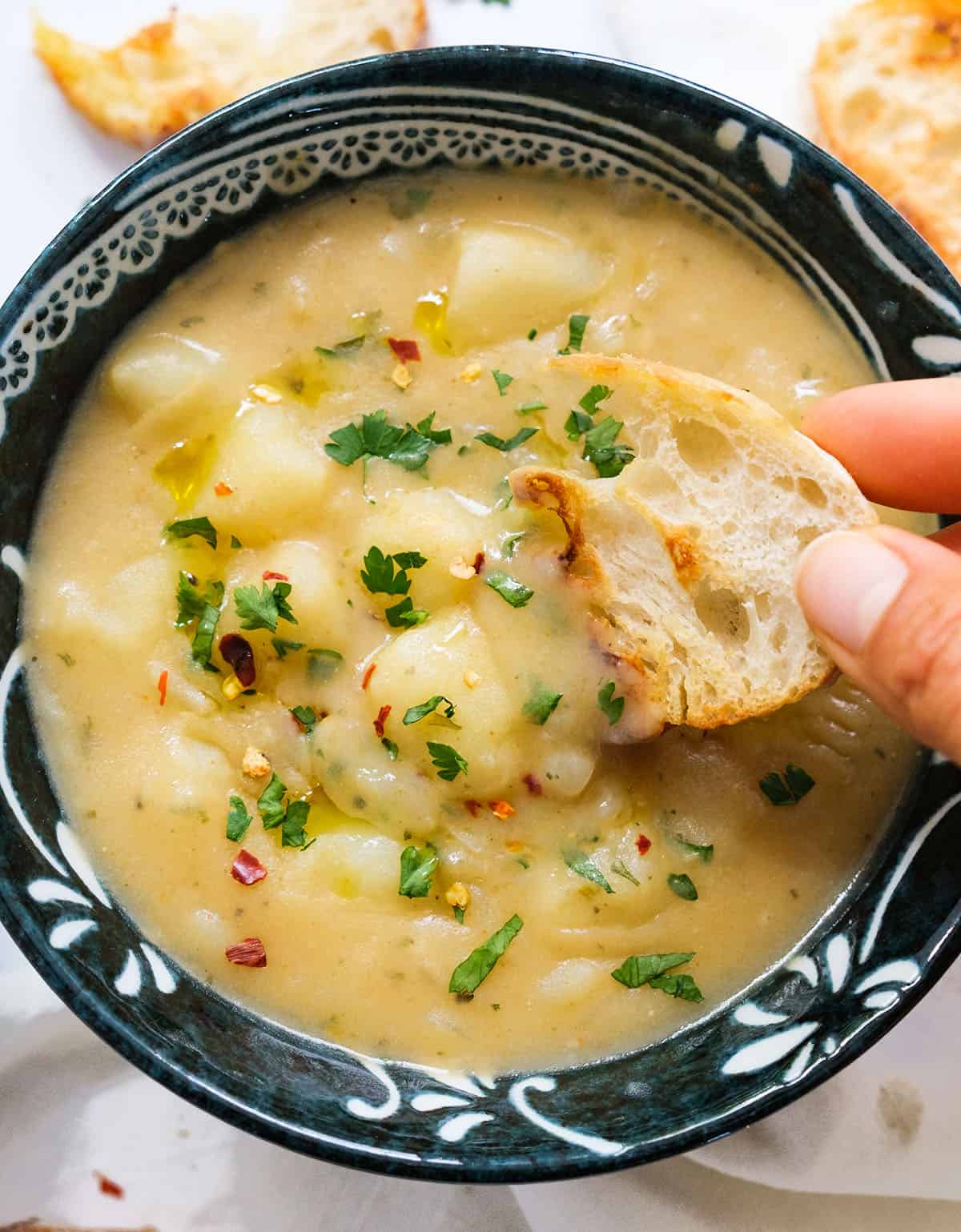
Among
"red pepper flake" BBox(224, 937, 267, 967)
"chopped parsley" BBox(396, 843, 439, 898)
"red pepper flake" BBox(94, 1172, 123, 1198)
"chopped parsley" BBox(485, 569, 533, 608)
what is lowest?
"red pepper flake" BBox(94, 1172, 123, 1198)

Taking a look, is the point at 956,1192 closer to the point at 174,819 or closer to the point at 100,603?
the point at 174,819

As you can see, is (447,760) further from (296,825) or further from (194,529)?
(194,529)

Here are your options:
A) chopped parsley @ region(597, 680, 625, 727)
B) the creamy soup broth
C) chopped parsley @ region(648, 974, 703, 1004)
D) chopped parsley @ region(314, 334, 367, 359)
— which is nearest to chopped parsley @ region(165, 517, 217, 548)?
the creamy soup broth

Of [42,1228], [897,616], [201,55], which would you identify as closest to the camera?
[897,616]

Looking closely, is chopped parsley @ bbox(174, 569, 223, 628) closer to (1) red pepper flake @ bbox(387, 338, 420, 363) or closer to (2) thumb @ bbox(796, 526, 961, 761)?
(1) red pepper flake @ bbox(387, 338, 420, 363)

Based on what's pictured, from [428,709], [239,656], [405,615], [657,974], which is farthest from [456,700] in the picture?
[657,974]

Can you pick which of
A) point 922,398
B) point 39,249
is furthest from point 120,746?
point 922,398
